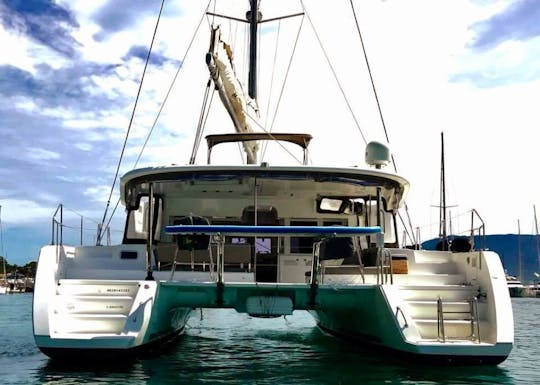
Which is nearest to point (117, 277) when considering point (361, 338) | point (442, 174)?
point (361, 338)

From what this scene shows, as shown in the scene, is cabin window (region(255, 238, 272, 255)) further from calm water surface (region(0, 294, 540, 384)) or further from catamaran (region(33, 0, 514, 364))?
calm water surface (region(0, 294, 540, 384))

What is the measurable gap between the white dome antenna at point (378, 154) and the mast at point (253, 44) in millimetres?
4826

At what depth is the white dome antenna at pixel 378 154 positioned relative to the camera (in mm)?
10133

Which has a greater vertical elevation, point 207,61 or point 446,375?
point 207,61

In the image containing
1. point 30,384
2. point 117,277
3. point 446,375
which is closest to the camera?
point 30,384

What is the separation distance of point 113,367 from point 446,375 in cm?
380

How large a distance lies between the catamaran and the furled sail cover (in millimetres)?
49

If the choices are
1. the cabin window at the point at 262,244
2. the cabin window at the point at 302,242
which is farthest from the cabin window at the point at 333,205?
the cabin window at the point at 262,244

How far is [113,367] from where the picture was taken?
731 cm

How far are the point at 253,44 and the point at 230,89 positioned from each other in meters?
2.99

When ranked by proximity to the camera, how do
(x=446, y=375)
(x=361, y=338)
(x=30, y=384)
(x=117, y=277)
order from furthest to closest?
(x=361, y=338) → (x=117, y=277) → (x=446, y=375) → (x=30, y=384)

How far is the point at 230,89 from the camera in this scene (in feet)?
39.1

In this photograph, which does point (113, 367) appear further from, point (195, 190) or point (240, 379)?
point (195, 190)

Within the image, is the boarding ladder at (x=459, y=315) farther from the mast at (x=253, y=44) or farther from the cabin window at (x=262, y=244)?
the mast at (x=253, y=44)
